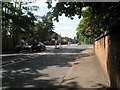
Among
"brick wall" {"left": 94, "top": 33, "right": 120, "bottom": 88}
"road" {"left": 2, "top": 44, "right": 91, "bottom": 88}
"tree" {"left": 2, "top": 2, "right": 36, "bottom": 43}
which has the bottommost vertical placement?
"road" {"left": 2, "top": 44, "right": 91, "bottom": 88}

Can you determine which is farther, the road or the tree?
the tree

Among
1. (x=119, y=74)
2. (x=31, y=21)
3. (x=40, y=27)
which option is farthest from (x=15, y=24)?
(x=40, y=27)

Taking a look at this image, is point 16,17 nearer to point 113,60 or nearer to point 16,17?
point 16,17

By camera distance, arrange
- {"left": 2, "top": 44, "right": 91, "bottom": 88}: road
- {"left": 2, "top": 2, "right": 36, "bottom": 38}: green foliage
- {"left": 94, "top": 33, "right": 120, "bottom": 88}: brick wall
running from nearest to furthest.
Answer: {"left": 94, "top": 33, "right": 120, "bottom": 88}: brick wall < {"left": 2, "top": 44, "right": 91, "bottom": 88}: road < {"left": 2, "top": 2, "right": 36, "bottom": 38}: green foliage

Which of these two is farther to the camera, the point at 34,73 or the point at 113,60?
the point at 34,73

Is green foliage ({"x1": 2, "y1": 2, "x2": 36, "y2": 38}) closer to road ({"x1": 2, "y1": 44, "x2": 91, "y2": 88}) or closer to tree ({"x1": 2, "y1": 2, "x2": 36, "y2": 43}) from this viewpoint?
tree ({"x1": 2, "y1": 2, "x2": 36, "y2": 43})

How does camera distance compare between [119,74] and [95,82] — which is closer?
[119,74]

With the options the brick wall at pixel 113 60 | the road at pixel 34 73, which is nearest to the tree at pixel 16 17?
the road at pixel 34 73

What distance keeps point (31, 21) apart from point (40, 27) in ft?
123

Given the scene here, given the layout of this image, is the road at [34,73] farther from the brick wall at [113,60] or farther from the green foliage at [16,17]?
the green foliage at [16,17]

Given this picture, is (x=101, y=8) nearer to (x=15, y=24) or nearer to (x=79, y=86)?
(x=79, y=86)

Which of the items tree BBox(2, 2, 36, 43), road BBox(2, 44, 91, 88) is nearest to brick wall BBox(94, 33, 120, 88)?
road BBox(2, 44, 91, 88)

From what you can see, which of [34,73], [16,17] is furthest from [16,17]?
[34,73]

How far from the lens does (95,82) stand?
7047 millimetres
